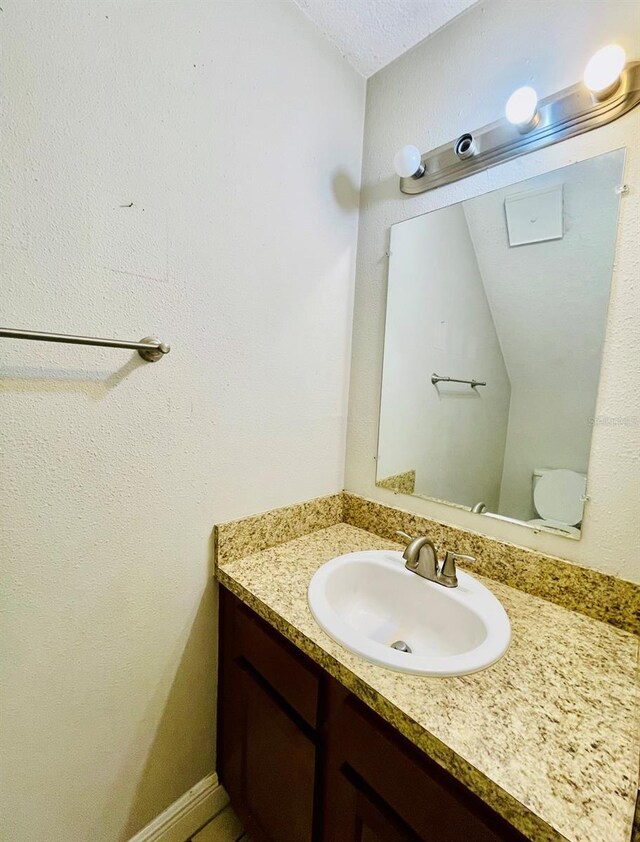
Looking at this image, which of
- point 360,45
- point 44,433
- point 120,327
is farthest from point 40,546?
point 360,45

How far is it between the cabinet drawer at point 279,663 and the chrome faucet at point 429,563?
33cm

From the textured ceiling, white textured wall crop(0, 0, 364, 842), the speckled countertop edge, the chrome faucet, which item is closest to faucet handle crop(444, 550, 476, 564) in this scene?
the chrome faucet

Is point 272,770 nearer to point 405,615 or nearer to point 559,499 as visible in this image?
point 405,615

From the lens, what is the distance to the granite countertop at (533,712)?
429 mm

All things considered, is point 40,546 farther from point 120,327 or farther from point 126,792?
point 126,792

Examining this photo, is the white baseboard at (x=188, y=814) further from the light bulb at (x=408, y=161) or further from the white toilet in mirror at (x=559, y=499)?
the light bulb at (x=408, y=161)

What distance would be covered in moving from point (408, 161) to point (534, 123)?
298 mm

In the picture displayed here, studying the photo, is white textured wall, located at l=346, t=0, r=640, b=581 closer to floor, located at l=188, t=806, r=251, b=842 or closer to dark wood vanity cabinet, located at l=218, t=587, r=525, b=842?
dark wood vanity cabinet, located at l=218, t=587, r=525, b=842

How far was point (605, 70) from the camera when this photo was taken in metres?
0.71

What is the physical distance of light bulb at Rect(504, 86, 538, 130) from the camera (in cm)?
80

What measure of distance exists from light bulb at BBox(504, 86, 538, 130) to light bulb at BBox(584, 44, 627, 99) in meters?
0.10

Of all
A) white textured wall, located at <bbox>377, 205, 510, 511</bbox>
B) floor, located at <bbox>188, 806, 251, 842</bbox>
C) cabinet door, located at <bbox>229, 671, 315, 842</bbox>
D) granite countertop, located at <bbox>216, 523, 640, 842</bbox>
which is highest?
white textured wall, located at <bbox>377, 205, 510, 511</bbox>

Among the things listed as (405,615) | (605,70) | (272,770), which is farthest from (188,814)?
(605,70)

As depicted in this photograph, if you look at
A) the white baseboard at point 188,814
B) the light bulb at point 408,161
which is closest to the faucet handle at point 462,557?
the white baseboard at point 188,814
